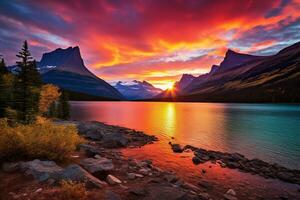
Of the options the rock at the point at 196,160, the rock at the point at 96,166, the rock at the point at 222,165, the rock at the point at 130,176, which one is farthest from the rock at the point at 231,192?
the rock at the point at 96,166

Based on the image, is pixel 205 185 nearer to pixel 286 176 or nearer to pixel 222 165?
pixel 222 165

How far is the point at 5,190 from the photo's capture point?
1215cm

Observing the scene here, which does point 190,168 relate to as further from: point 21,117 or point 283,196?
point 21,117

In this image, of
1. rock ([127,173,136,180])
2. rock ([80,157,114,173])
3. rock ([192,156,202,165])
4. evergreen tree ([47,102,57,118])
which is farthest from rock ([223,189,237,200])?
evergreen tree ([47,102,57,118])

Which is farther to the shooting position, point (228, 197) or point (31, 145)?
point (228, 197)

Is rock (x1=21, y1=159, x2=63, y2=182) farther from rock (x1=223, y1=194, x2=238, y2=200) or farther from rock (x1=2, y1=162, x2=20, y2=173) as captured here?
rock (x1=223, y1=194, x2=238, y2=200)

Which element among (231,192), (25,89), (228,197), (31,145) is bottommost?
(231,192)

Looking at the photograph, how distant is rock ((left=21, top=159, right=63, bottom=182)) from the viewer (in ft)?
44.2

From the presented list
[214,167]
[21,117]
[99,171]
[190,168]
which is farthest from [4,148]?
[214,167]

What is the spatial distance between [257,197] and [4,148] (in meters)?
19.5

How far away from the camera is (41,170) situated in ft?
45.9

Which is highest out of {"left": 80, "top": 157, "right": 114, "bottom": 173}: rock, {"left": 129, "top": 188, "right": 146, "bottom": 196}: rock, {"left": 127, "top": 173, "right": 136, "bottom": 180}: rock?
{"left": 80, "top": 157, "right": 114, "bottom": 173}: rock

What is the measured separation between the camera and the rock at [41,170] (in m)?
13.5

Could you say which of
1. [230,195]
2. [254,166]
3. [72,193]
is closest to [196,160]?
[254,166]
